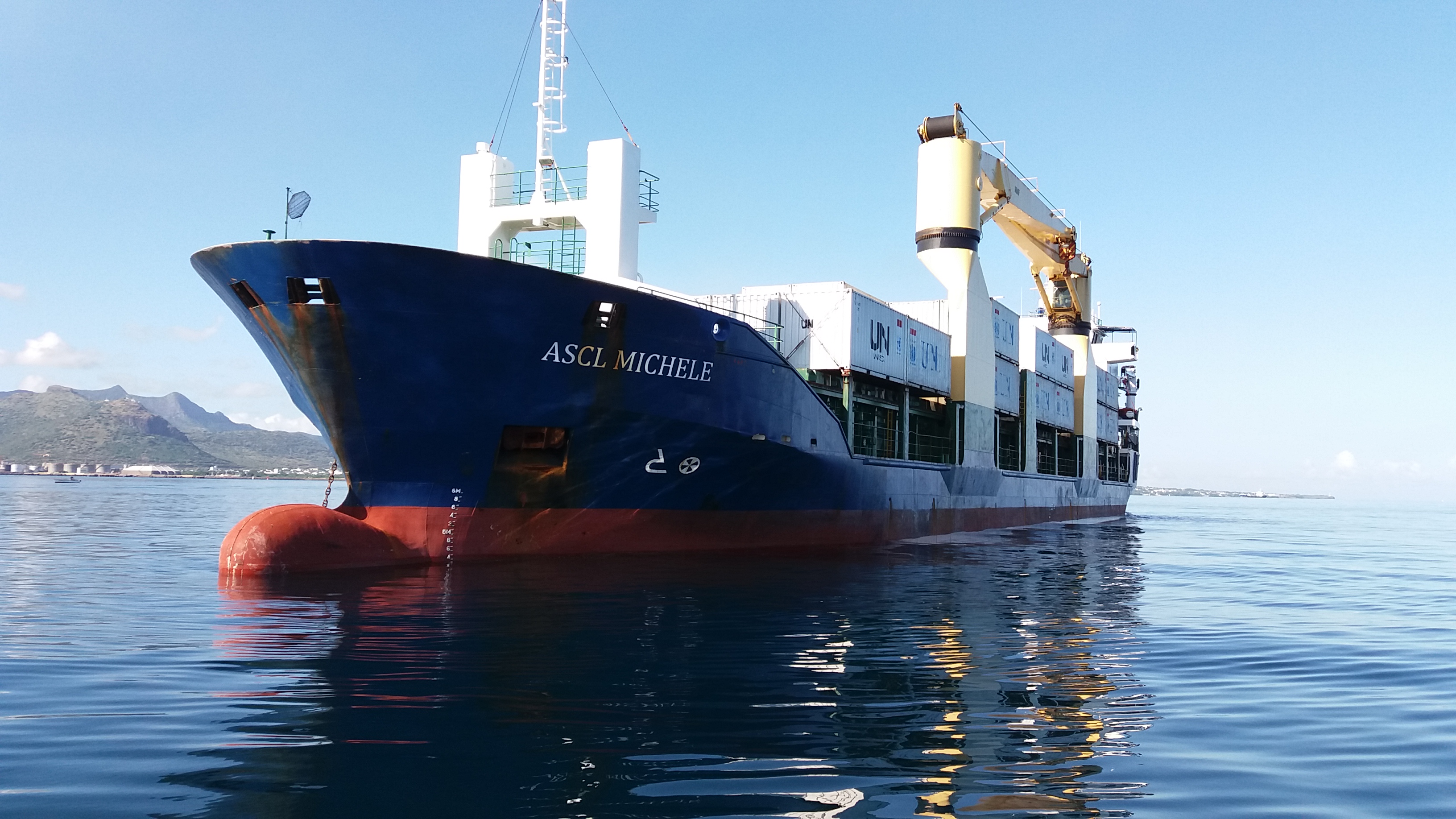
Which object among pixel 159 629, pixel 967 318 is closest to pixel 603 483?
pixel 159 629

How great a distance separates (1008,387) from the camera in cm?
3606

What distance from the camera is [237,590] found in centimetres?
1391

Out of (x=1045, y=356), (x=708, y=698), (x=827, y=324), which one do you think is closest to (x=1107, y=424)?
(x=1045, y=356)

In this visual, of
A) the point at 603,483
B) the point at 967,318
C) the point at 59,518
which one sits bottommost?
the point at 59,518

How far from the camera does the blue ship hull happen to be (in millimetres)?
16109

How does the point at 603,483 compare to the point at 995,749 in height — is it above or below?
above

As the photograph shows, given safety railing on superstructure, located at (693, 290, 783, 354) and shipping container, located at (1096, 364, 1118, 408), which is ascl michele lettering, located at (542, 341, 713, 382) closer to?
safety railing on superstructure, located at (693, 290, 783, 354)

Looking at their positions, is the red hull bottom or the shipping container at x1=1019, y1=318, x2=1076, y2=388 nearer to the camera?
the red hull bottom

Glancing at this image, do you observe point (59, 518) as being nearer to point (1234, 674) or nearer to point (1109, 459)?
point (1234, 674)

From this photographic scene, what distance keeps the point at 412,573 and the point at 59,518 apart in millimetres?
27562

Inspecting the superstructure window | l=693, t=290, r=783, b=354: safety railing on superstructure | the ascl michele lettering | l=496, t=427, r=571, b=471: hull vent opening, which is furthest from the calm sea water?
l=693, t=290, r=783, b=354: safety railing on superstructure

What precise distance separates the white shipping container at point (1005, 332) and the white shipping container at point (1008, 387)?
1.18ft

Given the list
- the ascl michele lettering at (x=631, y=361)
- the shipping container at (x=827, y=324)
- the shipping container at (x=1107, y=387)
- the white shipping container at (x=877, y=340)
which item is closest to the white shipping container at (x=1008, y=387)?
the white shipping container at (x=877, y=340)

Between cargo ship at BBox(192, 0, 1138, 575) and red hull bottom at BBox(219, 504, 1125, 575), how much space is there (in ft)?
0.12
